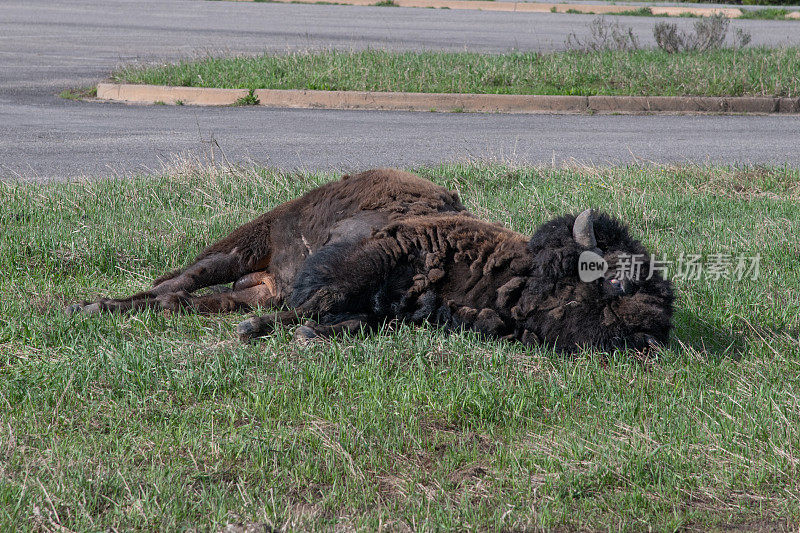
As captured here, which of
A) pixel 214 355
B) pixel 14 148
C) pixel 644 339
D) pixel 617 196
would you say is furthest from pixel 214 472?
pixel 14 148

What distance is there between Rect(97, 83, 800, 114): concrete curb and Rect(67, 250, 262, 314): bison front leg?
8.30 metres

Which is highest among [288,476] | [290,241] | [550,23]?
[550,23]

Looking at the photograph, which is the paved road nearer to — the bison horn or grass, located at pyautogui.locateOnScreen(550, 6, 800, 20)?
the bison horn

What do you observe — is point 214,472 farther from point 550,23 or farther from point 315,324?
point 550,23

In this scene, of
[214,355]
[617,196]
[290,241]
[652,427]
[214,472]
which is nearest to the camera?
[214,472]

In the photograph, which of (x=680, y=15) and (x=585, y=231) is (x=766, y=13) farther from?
(x=585, y=231)

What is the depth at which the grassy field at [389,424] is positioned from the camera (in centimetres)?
320

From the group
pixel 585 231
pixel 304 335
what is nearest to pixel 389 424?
pixel 304 335

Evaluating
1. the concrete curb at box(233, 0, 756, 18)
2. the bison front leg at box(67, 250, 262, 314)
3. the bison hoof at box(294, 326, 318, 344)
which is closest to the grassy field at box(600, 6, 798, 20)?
the concrete curb at box(233, 0, 756, 18)

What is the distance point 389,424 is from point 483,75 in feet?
37.9

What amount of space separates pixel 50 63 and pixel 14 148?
26.1 feet

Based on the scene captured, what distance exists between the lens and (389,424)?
3822mm

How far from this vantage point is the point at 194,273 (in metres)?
5.76

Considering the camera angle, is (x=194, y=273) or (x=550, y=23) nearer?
(x=194, y=273)
